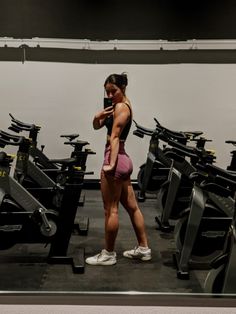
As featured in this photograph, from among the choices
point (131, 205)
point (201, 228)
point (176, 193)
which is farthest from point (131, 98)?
point (201, 228)

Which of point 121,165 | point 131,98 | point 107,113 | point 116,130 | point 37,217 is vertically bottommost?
point 37,217

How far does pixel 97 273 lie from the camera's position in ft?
13.2

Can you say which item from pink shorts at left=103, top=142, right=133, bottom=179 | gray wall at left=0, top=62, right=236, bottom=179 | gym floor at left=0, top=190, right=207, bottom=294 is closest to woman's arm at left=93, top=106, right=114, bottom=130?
pink shorts at left=103, top=142, right=133, bottom=179

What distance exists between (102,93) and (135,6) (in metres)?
1.39

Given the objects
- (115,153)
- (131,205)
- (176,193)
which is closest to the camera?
(115,153)

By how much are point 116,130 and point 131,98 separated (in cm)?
354

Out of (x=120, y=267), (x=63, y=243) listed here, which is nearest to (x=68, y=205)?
(x=63, y=243)

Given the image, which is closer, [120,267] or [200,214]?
[200,214]

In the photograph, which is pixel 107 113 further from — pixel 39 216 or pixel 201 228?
pixel 201 228

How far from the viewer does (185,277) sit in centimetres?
393

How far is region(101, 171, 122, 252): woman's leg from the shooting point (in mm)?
3918

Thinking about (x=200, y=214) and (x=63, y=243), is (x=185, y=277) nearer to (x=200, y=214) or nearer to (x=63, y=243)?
(x=200, y=214)

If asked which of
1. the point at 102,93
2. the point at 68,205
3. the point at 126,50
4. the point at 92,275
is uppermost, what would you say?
the point at 126,50

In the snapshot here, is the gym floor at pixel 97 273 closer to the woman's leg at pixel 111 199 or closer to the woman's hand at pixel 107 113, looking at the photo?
the woman's leg at pixel 111 199
